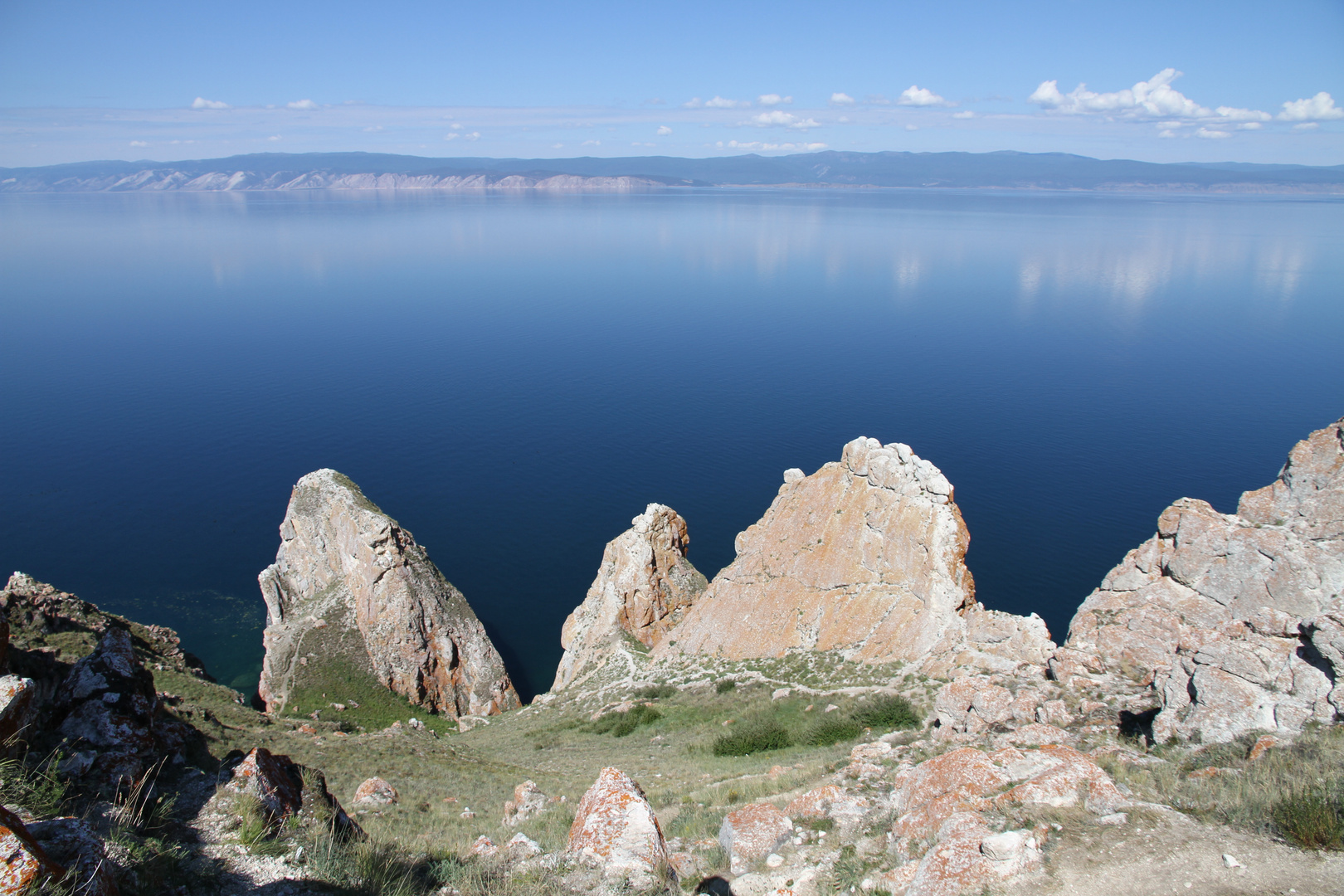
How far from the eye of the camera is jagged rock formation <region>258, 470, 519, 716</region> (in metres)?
37.7

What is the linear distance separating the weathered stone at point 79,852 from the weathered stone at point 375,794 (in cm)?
1041

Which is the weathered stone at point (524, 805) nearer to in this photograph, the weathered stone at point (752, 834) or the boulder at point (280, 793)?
the boulder at point (280, 793)

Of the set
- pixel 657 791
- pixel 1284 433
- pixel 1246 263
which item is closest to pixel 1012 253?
pixel 1246 263

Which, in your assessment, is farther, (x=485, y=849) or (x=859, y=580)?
(x=859, y=580)

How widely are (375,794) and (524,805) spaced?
4.07 meters


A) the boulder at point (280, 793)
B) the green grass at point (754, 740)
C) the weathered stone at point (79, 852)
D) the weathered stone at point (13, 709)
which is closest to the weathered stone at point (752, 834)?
the boulder at point (280, 793)

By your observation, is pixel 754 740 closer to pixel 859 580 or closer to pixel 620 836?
pixel 859 580

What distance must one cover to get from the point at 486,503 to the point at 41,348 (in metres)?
87.2

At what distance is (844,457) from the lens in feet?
110

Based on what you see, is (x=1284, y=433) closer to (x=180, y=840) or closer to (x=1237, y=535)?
(x=1237, y=535)

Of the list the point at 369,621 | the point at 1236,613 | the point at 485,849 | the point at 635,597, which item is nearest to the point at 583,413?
the point at 369,621

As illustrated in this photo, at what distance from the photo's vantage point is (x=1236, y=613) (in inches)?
812

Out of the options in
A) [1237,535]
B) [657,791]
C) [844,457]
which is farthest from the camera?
[844,457]

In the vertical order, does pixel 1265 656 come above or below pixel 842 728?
above
